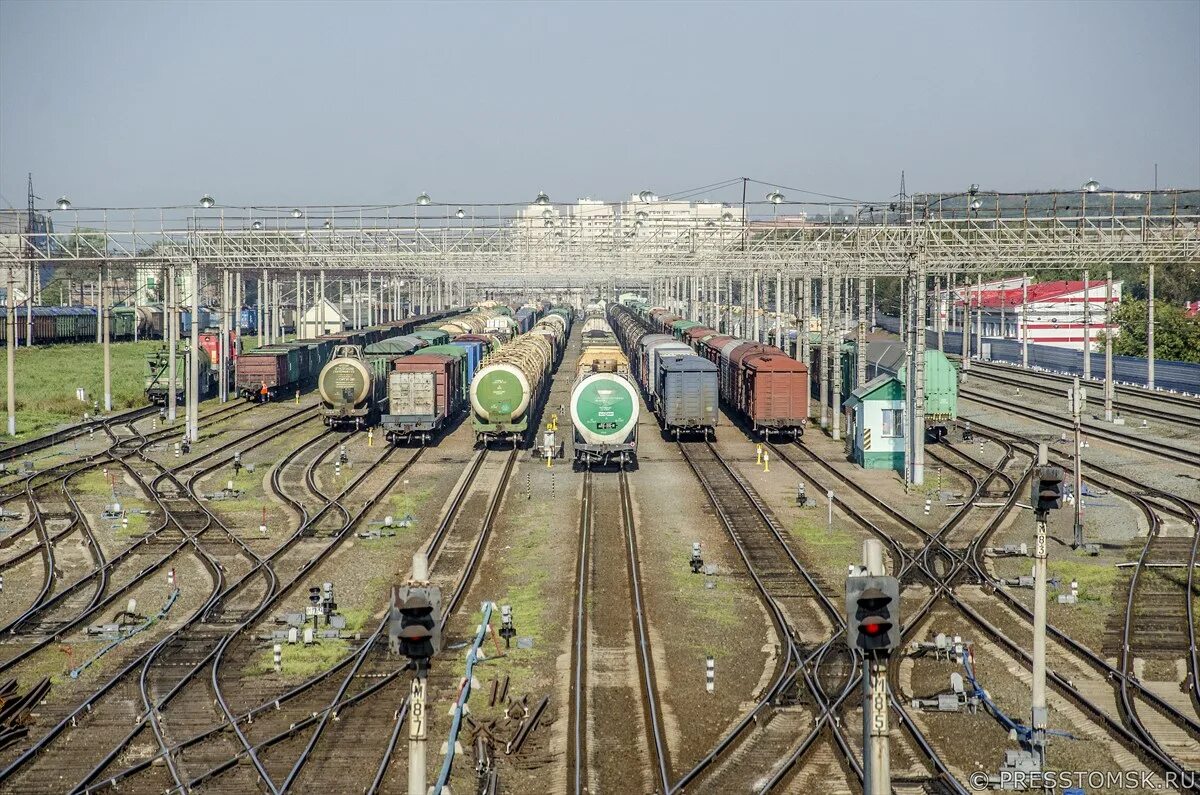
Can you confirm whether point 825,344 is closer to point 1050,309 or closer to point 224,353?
point 224,353

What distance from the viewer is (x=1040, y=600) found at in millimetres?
16562

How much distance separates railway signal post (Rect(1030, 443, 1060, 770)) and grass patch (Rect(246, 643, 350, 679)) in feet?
35.6

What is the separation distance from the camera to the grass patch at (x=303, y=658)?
792 inches

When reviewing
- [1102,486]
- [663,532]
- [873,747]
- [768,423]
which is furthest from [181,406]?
[873,747]

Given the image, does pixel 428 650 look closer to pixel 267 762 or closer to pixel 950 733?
pixel 267 762

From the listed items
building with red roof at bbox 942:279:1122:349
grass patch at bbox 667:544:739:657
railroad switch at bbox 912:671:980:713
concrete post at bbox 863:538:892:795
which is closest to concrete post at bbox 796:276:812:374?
grass patch at bbox 667:544:739:657

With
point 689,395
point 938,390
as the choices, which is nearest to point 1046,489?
point 938,390

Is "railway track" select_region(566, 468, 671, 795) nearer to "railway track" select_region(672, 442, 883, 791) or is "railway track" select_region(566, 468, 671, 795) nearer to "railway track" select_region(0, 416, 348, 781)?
"railway track" select_region(672, 442, 883, 791)

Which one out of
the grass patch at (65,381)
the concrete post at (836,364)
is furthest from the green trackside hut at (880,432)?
the grass patch at (65,381)

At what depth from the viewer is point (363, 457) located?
149 feet

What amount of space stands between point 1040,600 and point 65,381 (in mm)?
68212

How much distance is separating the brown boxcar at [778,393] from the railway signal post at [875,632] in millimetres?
35558

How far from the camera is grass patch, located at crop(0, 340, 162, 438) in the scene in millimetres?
57250

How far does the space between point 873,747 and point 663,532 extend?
21.1 meters
